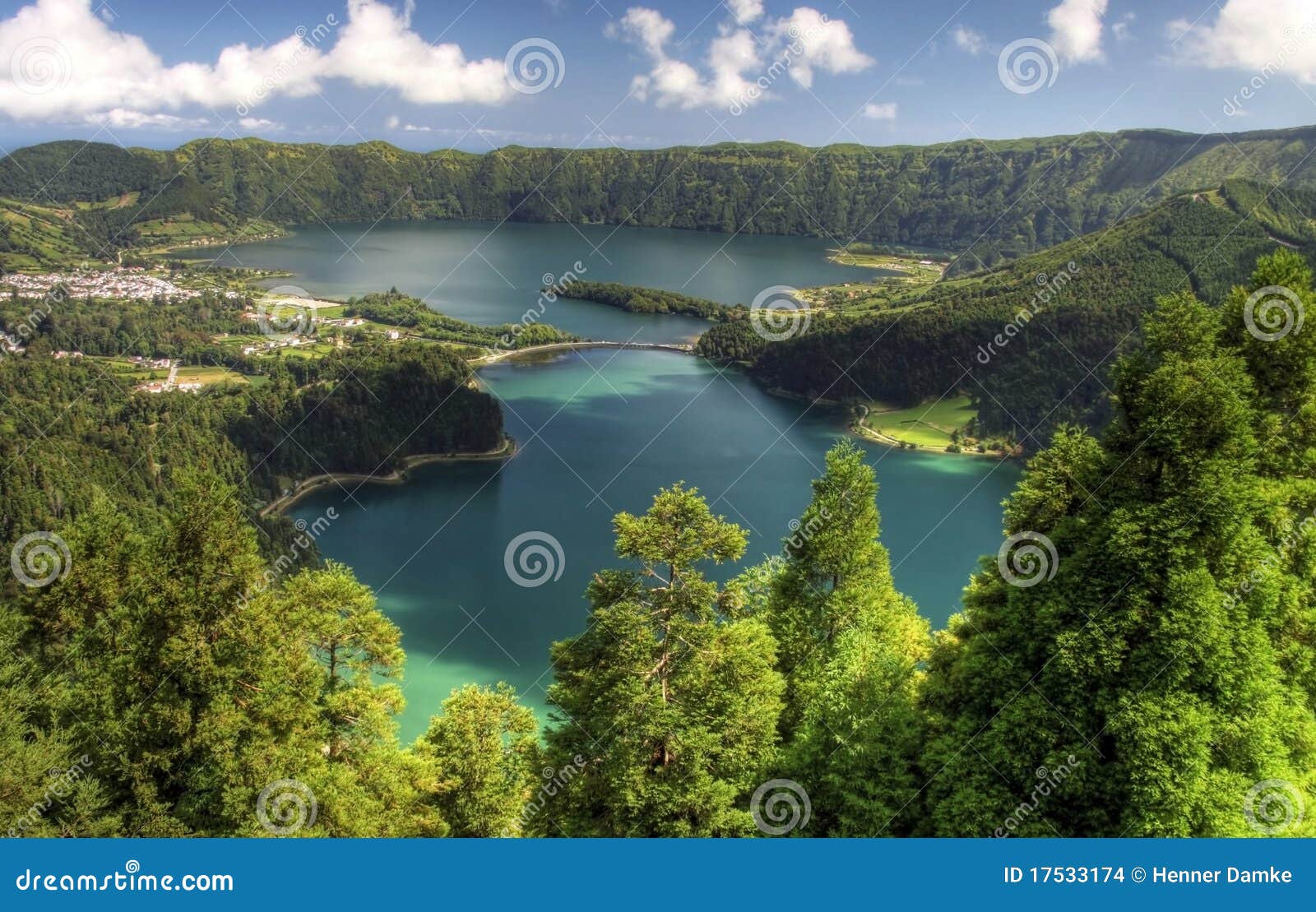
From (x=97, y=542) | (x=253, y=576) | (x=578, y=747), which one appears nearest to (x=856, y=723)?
(x=578, y=747)

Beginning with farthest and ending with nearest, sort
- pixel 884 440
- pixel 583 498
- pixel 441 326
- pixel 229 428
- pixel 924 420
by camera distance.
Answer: pixel 441 326 → pixel 924 420 → pixel 884 440 → pixel 229 428 → pixel 583 498

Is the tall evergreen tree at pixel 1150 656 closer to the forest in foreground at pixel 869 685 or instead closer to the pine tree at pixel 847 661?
the forest in foreground at pixel 869 685

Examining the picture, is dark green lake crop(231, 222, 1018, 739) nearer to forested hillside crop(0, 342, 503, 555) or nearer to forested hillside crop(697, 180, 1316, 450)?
forested hillside crop(0, 342, 503, 555)

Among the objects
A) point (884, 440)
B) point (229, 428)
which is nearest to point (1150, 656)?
point (884, 440)

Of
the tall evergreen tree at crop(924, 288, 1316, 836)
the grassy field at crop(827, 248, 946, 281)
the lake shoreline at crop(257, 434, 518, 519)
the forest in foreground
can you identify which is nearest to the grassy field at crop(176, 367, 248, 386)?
Answer: the lake shoreline at crop(257, 434, 518, 519)

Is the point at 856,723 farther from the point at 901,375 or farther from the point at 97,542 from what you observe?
the point at 901,375

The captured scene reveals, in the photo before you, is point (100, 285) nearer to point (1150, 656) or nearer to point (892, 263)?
point (892, 263)

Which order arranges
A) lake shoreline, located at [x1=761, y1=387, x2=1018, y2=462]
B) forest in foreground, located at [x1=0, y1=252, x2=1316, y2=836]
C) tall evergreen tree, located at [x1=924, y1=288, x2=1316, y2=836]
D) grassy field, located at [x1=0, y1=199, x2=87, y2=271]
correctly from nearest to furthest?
1. tall evergreen tree, located at [x1=924, y1=288, x2=1316, y2=836]
2. forest in foreground, located at [x1=0, y1=252, x2=1316, y2=836]
3. lake shoreline, located at [x1=761, y1=387, x2=1018, y2=462]
4. grassy field, located at [x1=0, y1=199, x2=87, y2=271]
